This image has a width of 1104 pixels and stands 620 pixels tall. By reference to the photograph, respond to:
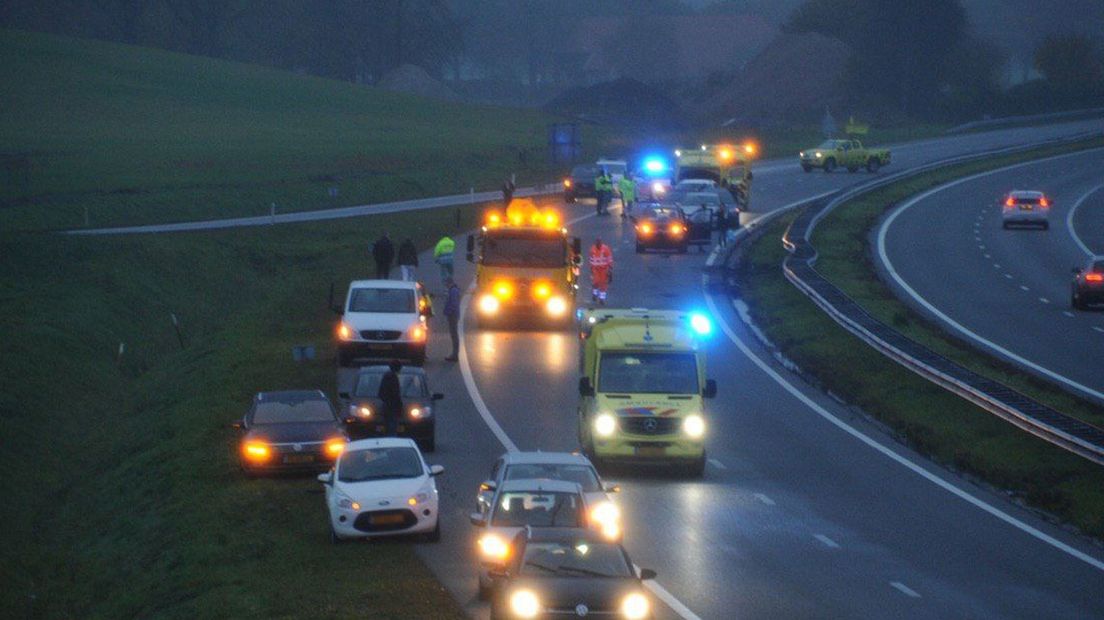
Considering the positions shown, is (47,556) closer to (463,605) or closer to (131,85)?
(463,605)

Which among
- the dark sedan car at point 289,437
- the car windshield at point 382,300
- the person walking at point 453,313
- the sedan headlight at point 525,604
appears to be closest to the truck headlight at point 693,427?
the dark sedan car at point 289,437

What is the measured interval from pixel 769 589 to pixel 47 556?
1660cm

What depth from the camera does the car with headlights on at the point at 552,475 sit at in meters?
21.8

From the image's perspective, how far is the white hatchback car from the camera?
3947cm

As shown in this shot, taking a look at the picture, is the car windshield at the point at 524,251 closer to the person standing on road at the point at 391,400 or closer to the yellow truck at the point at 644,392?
the yellow truck at the point at 644,392

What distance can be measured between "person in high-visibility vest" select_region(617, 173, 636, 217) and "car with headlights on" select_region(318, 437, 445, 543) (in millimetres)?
49372

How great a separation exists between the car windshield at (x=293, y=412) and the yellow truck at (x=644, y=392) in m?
4.67

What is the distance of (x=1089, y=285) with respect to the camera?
51.0 meters

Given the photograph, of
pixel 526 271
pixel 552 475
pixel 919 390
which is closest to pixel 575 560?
pixel 552 475

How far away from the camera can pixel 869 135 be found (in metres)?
133

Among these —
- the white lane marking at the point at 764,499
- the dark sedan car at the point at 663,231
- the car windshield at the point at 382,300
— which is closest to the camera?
the white lane marking at the point at 764,499

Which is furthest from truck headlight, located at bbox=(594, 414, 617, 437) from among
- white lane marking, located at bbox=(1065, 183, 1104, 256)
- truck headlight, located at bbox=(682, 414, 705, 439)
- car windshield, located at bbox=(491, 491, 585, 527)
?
white lane marking, located at bbox=(1065, 183, 1104, 256)

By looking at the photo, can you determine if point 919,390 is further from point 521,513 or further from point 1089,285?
point 521,513

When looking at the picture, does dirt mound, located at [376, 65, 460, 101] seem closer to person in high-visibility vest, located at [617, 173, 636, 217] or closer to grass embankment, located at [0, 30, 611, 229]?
grass embankment, located at [0, 30, 611, 229]
